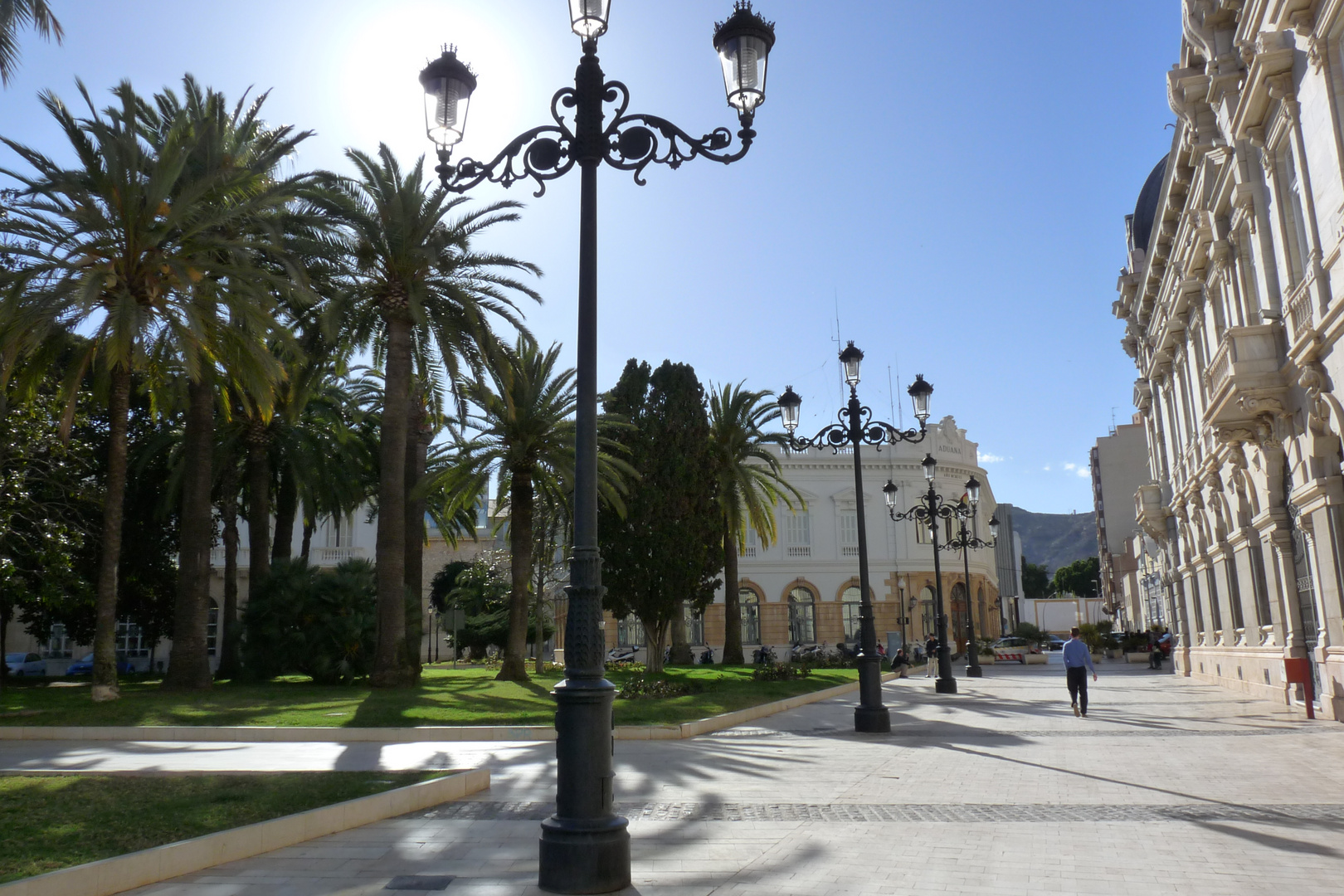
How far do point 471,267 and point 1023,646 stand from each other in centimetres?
4093

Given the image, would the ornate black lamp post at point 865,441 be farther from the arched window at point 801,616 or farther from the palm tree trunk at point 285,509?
the arched window at point 801,616

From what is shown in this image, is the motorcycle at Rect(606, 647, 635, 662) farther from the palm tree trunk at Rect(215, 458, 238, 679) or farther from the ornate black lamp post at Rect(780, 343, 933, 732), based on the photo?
the ornate black lamp post at Rect(780, 343, 933, 732)

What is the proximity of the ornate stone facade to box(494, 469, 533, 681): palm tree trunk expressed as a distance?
17230 mm

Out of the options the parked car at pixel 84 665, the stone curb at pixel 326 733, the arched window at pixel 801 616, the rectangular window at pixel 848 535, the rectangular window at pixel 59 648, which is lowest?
the stone curb at pixel 326 733

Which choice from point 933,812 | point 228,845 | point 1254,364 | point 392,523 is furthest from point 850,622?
point 228,845

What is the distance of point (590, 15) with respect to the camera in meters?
7.32

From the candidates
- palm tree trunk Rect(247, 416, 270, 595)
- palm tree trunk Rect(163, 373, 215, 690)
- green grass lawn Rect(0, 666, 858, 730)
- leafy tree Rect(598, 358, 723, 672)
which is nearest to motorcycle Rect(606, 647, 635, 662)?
leafy tree Rect(598, 358, 723, 672)

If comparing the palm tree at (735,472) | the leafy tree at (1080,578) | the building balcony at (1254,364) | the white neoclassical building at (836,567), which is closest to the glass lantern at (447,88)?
the building balcony at (1254,364)

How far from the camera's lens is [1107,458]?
76250 millimetres

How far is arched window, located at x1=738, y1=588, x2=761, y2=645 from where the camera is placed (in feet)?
197

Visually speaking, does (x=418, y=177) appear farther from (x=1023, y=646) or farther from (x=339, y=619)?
(x=1023, y=646)

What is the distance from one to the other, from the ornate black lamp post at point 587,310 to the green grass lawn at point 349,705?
10.8 m

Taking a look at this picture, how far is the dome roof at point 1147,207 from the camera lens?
115 ft

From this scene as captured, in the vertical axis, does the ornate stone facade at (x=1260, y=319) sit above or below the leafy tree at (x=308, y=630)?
above
